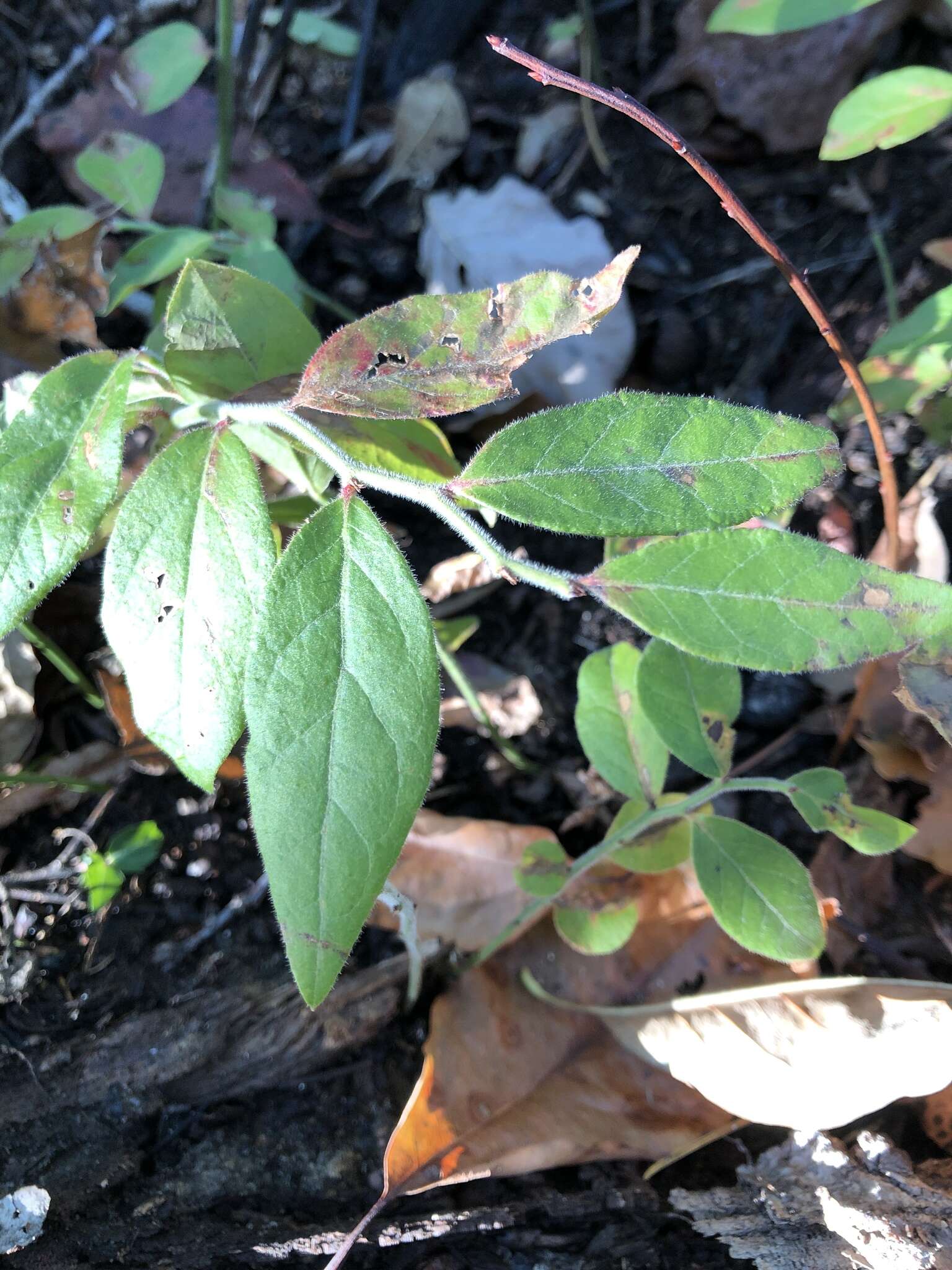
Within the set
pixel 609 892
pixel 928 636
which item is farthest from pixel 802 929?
pixel 928 636

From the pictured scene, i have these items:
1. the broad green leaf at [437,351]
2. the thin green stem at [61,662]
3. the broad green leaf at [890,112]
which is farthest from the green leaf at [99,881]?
the broad green leaf at [890,112]

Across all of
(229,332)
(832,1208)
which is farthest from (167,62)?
(832,1208)

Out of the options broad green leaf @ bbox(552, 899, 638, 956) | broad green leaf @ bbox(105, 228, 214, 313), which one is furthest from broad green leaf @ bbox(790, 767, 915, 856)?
broad green leaf @ bbox(105, 228, 214, 313)

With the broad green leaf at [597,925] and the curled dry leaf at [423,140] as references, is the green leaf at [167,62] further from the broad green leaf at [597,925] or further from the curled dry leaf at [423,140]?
the broad green leaf at [597,925]

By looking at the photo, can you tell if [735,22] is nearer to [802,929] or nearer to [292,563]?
[292,563]

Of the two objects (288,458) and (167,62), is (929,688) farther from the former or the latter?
(167,62)

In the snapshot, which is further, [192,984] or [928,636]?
[192,984]
